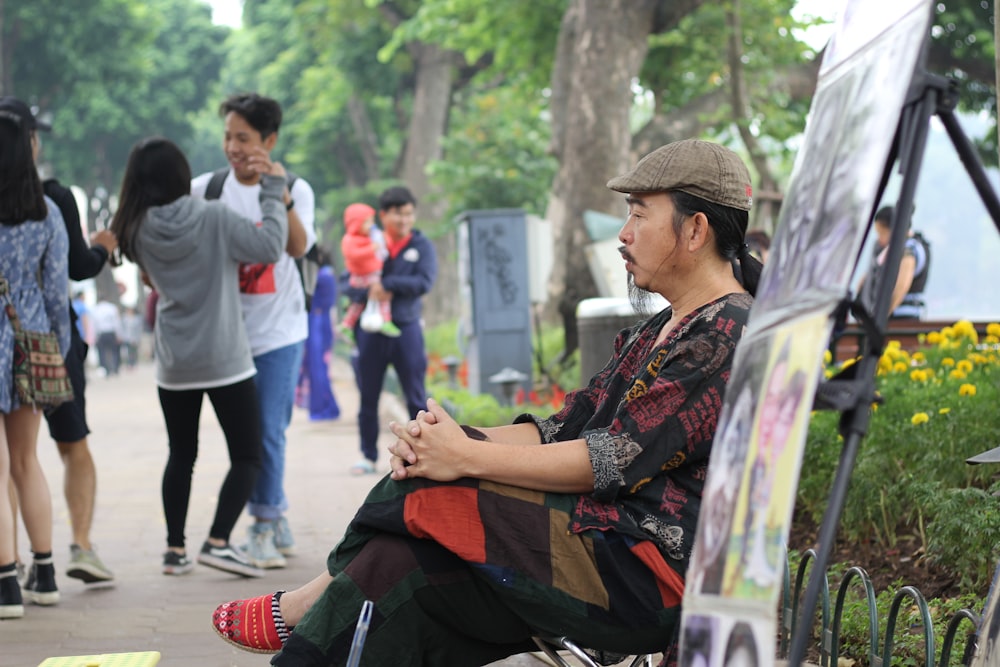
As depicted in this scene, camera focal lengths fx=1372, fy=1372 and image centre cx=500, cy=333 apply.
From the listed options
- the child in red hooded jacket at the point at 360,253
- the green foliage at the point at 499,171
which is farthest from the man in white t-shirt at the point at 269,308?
the green foliage at the point at 499,171

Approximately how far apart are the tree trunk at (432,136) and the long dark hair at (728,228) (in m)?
24.7

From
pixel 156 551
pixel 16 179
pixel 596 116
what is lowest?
pixel 156 551

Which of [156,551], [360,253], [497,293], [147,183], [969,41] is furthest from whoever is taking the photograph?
[969,41]

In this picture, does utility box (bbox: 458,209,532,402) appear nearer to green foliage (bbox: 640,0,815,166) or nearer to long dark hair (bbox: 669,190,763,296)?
green foliage (bbox: 640,0,815,166)

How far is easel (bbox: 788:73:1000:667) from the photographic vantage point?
2178 mm

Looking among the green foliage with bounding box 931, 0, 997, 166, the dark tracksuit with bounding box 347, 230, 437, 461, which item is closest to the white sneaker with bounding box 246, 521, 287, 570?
the dark tracksuit with bounding box 347, 230, 437, 461

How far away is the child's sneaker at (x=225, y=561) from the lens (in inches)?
237

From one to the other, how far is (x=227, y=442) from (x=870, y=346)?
13.7 ft

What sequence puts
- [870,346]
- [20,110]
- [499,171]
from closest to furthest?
[870,346]
[20,110]
[499,171]

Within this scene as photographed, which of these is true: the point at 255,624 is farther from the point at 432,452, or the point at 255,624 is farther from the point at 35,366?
the point at 35,366

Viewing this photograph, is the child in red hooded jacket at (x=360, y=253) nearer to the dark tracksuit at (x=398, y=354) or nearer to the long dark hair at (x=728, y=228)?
the dark tracksuit at (x=398, y=354)

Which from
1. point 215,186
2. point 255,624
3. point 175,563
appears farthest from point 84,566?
point 255,624

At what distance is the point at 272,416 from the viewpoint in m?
6.50

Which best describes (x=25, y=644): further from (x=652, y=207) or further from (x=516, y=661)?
(x=652, y=207)
